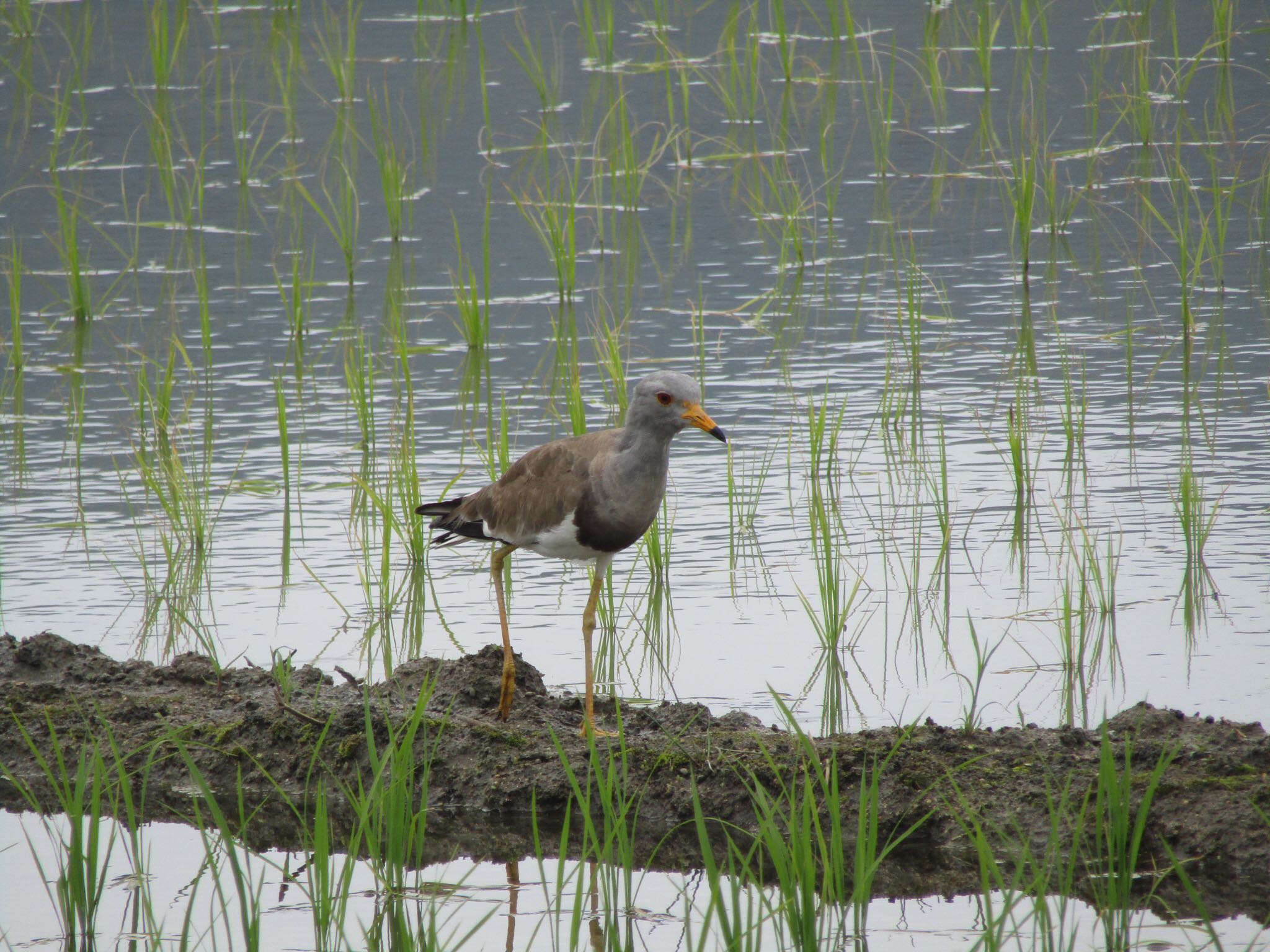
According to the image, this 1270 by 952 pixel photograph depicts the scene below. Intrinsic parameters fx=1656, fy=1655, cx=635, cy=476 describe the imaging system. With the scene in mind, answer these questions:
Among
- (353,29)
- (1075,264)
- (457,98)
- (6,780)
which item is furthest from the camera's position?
(457,98)

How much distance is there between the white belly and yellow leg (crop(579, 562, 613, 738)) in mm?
105

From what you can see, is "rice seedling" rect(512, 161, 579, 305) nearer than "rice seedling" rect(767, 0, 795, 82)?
Yes

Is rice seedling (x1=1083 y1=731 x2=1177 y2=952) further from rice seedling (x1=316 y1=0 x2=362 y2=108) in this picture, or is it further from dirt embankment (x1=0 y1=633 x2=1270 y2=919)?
rice seedling (x1=316 y1=0 x2=362 y2=108)

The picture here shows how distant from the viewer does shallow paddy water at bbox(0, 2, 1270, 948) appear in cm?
570

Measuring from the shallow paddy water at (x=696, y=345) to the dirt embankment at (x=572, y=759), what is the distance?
0.26 meters

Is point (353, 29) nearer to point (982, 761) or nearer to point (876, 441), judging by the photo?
point (876, 441)

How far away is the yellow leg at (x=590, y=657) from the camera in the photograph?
4.63 metres

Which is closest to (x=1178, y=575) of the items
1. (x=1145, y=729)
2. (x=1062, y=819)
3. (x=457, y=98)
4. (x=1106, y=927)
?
(x=1145, y=729)

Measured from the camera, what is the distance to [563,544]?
16.1ft

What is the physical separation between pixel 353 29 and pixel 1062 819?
9129mm

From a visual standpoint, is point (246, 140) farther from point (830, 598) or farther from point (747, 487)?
point (830, 598)

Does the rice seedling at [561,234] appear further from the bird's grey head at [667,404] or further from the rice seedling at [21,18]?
the rice seedling at [21,18]

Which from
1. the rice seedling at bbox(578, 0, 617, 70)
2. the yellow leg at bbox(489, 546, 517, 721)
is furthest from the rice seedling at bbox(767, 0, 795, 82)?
the yellow leg at bbox(489, 546, 517, 721)

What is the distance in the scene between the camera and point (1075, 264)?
9438 mm
